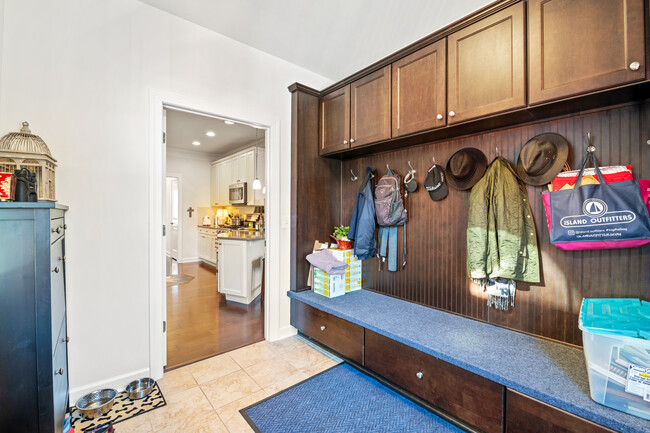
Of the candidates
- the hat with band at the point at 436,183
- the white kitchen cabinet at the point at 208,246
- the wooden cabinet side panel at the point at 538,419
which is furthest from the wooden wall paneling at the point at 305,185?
the white kitchen cabinet at the point at 208,246

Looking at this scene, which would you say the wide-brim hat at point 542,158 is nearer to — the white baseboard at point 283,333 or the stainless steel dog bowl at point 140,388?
the white baseboard at point 283,333

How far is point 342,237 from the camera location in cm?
296

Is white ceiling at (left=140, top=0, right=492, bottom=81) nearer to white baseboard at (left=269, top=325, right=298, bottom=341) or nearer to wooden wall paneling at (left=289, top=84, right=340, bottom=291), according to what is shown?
wooden wall paneling at (left=289, top=84, right=340, bottom=291)

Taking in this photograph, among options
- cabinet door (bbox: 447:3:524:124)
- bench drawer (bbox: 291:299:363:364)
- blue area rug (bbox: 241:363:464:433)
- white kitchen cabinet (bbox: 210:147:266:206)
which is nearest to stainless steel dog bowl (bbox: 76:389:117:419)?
blue area rug (bbox: 241:363:464:433)

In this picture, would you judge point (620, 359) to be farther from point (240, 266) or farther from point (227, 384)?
point (240, 266)

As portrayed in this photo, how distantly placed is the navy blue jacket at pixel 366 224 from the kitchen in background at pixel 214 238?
1.41m

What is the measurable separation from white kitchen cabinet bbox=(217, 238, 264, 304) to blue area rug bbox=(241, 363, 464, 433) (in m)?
2.03

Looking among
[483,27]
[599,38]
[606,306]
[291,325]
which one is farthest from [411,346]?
[483,27]

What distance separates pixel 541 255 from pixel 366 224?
1.34m

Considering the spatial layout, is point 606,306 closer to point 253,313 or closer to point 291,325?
point 291,325

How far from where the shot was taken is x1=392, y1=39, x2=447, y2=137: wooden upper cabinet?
6.50 ft

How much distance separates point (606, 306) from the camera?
4.75 feet

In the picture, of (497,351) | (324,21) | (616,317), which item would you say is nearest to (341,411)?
(497,351)

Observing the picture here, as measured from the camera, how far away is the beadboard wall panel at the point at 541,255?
5.08 feet
